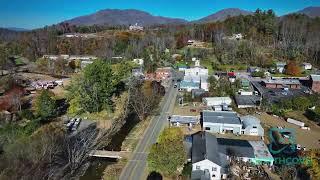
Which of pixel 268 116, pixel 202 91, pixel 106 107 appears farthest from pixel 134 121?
pixel 268 116

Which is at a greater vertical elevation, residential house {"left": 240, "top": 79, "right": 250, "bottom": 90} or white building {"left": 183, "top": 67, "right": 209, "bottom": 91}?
white building {"left": 183, "top": 67, "right": 209, "bottom": 91}

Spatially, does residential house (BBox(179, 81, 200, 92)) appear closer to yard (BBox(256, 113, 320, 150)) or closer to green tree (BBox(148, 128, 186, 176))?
yard (BBox(256, 113, 320, 150))

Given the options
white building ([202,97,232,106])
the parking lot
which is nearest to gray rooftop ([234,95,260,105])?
white building ([202,97,232,106])

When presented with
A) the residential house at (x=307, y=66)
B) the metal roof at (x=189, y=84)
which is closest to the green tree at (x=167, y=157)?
the metal roof at (x=189, y=84)

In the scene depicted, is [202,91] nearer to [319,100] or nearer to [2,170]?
[319,100]

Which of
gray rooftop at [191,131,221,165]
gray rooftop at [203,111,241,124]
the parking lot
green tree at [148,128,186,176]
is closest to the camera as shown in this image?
green tree at [148,128,186,176]

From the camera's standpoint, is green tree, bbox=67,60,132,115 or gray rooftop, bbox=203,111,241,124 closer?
gray rooftop, bbox=203,111,241,124
